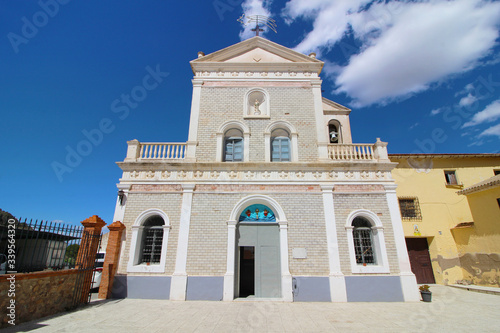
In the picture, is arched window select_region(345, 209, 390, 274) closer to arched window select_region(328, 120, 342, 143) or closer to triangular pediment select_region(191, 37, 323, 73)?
arched window select_region(328, 120, 342, 143)

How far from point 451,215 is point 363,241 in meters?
7.19

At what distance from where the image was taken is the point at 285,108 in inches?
433

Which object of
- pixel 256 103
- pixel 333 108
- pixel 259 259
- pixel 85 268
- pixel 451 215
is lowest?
pixel 85 268

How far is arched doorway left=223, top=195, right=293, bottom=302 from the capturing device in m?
8.58

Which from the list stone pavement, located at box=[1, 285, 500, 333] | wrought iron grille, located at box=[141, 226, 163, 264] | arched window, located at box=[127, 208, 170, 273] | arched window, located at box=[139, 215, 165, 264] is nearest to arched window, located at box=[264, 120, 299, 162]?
arched window, located at box=[127, 208, 170, 273]

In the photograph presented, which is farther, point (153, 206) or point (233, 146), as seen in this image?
point (233, 146)

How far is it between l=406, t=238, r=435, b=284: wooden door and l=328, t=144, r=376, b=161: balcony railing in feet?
19.7

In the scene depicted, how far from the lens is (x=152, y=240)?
9.30 meters

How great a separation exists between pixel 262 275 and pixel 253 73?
362 inches

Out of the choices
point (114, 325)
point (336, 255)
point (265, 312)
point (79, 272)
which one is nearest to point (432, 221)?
point (336, 255)

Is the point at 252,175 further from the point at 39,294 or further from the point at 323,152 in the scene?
the point at 39,294

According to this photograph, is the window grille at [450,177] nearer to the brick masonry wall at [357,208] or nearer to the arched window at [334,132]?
the arched window at [334,132]

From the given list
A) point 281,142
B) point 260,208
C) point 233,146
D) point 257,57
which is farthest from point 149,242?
point 257,57

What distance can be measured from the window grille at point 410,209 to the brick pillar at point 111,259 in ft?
45.4
